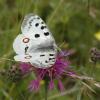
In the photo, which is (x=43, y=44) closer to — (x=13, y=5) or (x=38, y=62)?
(x=38, y=62)

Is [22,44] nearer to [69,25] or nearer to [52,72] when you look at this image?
[52,72]

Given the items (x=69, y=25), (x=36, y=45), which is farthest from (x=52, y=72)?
(x=69, y=25)

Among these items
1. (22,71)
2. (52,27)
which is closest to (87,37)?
(52,27)

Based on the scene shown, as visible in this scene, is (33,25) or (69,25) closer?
(33,25)

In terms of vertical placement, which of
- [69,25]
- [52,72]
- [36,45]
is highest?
[69,25]

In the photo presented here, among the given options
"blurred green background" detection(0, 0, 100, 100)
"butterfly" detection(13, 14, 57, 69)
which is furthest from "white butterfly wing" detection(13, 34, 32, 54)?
"blurred green background" detection(0, 0, 100, 100)

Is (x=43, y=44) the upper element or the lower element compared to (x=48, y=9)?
lower

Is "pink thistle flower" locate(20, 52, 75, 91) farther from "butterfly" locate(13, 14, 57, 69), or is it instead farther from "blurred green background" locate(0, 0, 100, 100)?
"blurred green background" locate(0, 0, 100, 100)
